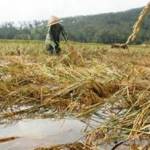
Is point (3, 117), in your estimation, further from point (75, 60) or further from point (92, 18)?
point (92, 18)

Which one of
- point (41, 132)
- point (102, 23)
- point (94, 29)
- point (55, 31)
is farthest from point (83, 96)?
point (102, 23)

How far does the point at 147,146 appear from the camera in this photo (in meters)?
2.35

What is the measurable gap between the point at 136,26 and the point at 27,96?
199 centimetres

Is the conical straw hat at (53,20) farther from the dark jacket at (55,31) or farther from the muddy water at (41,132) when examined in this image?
the muddy water at (41,132)

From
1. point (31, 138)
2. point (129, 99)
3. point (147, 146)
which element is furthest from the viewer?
point (129, 99)

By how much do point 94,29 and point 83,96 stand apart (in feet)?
215

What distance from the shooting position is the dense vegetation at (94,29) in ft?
173

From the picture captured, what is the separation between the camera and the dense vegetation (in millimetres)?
52812

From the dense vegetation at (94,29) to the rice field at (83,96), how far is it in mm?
22441

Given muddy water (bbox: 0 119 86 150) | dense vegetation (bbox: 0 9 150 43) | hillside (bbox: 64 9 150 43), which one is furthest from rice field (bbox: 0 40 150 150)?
hillside (bbox: 64 9 150 43)

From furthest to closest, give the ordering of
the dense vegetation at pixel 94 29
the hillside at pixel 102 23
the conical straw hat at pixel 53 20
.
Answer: the hillside at pixel 102 23 → the dense vegetation at pixel 94 29 → the conical straw hat at pixel 53 20

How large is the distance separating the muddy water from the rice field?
0.29 ft

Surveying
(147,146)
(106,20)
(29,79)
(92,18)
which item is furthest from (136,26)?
(92,18)

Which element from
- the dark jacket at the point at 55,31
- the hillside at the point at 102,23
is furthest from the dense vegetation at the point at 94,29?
the dark jacket at the point at 55,31
